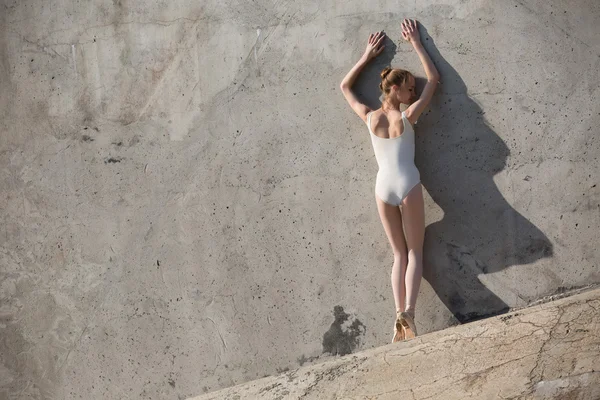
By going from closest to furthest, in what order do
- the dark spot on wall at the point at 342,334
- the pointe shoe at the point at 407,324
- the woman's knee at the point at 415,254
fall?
the pointe shoe at the point at 407,324 → the woman's knee at the point at 415,254 → the dark spot on wall at the point at 342,334

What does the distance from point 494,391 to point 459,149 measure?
4.57ft

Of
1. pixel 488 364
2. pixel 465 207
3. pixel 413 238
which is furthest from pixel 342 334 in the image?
pixel 488 364

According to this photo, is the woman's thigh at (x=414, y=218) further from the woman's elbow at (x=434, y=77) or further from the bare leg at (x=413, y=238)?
the woman's elbow at (x=434, y=77)

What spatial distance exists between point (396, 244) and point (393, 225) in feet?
0.35

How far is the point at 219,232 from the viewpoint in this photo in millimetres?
4766

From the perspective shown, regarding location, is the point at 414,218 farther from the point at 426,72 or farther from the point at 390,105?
the point at 426,72

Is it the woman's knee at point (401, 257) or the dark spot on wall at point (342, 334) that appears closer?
the woman's knee at point (401, 257)

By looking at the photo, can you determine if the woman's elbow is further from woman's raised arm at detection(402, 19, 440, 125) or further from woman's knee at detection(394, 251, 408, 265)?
woman's knee at detection(394, 251, 408, 265)

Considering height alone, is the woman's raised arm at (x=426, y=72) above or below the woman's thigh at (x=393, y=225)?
above

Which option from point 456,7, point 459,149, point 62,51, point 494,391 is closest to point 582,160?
point 459,149

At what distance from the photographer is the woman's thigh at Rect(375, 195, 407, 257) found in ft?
14.5

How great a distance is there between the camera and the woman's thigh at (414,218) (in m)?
4.36

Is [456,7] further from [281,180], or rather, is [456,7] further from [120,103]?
[120,103]

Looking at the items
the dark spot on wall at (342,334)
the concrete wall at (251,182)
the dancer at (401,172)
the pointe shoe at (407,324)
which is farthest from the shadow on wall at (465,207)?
the dark spot on wall at (342,334)
